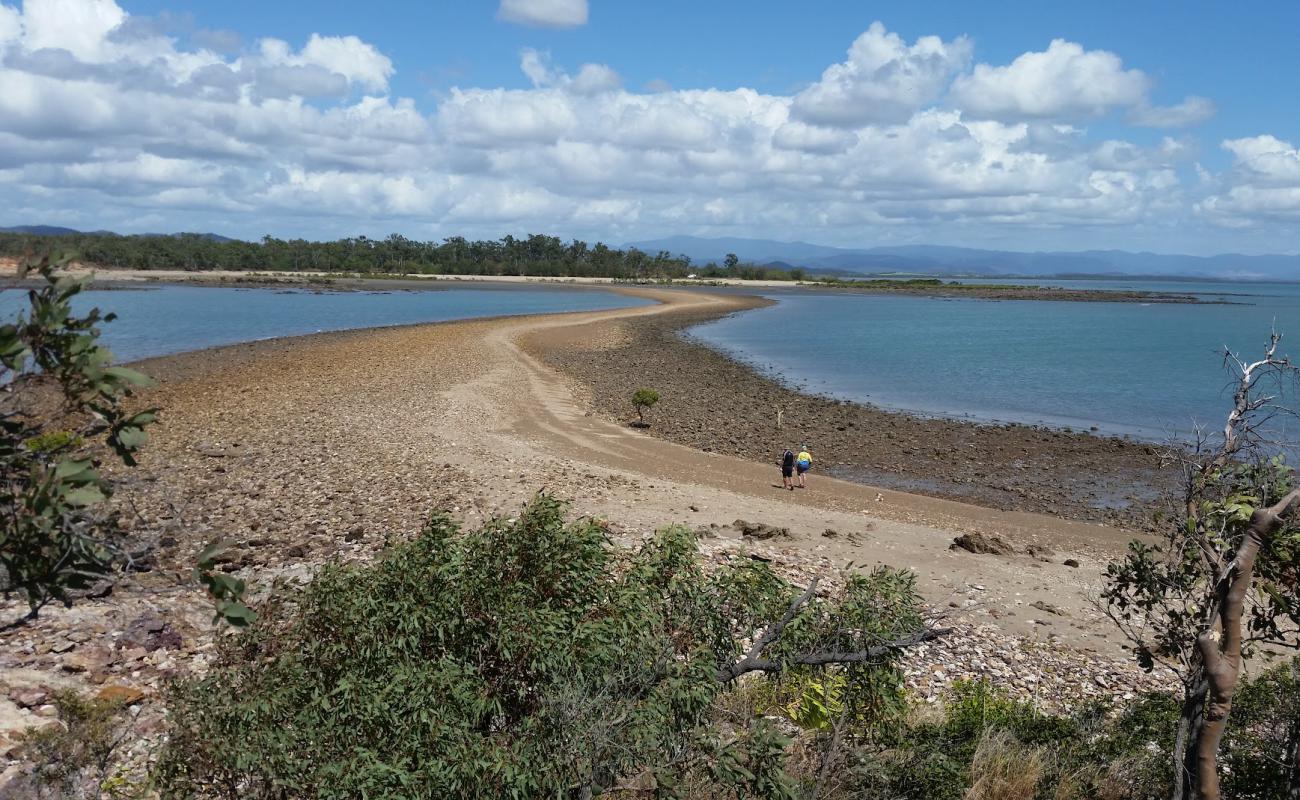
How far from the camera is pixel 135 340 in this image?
52.8 m

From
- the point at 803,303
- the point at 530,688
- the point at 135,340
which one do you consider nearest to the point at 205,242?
the point at 803,303

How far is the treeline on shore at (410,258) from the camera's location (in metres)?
160

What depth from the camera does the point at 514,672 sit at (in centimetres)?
646

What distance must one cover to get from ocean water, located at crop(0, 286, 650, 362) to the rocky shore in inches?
925

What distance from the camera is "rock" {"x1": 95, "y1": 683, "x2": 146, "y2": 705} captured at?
8735 mm

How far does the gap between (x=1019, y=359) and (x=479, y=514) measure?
45.3m

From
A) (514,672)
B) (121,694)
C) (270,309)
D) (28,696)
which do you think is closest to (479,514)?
(121,694)

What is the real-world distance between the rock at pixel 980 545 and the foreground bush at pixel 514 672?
1019cm

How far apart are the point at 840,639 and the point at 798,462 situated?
1433 cm

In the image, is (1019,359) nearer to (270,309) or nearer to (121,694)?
(121,694)

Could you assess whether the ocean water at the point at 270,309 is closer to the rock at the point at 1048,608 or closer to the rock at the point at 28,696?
the rock at the point at 28,696

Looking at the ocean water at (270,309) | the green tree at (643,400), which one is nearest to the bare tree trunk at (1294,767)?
the green tree at (643,400)

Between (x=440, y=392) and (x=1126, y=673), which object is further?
(x=440, y=392)

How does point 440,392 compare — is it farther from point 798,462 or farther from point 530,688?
point 530,688
